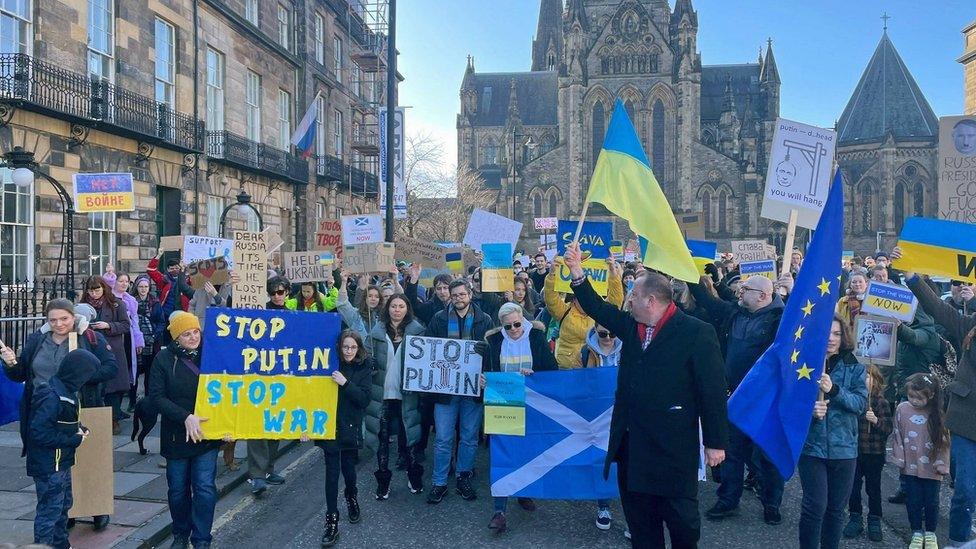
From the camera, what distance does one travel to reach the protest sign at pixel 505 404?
Result: 6.37 metres

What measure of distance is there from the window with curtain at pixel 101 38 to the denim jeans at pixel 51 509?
1258 cm

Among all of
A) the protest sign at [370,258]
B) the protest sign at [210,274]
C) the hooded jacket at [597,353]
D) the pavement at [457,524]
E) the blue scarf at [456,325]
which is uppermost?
the protest sign at [370,258]

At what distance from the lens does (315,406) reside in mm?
5773

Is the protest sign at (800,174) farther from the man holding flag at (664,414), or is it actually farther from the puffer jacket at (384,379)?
the puffer jacket at (384,379)

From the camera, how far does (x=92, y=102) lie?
14.6 meters

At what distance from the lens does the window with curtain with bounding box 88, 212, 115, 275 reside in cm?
1535

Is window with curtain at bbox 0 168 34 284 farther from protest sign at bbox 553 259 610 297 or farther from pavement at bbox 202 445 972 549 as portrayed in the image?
protest sign at bbox 553 259 610 297

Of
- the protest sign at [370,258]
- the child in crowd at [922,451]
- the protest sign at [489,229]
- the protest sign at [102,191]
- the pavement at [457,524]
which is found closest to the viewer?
the child in crowd at [922,451]

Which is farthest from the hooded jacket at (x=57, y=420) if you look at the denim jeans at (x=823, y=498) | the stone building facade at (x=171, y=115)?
the stone building facade at (x=171, y=115)

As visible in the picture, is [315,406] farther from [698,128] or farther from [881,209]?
[881,209]

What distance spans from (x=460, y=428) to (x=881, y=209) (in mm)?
60854

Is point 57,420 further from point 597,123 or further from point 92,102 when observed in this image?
point 597,123

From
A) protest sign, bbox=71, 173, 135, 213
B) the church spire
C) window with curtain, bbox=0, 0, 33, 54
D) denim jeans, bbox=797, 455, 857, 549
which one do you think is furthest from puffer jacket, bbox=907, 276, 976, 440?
the church spire

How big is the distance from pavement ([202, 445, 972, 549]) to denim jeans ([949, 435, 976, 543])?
2.13 feet
